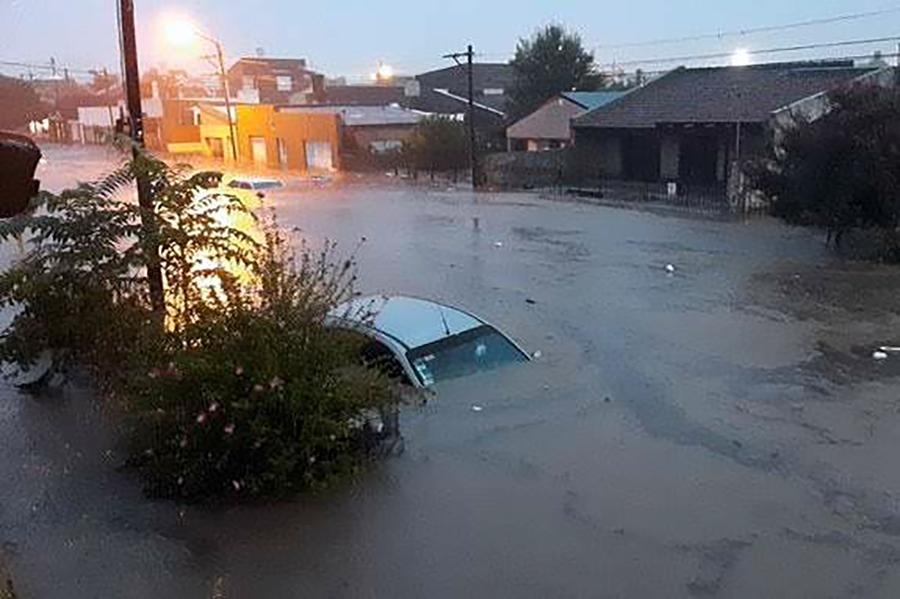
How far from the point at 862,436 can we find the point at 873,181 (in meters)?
12.1

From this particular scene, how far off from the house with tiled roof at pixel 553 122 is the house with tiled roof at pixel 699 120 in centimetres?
206

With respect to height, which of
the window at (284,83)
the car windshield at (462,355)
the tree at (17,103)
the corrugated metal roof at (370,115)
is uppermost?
the window at (284,83)

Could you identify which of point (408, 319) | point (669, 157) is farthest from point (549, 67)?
point (408, 319)

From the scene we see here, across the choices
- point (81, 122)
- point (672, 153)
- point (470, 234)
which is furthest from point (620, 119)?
point (81, 122)

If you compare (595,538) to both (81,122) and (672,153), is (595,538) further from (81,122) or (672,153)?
(81,122)

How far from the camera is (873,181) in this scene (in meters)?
20.5

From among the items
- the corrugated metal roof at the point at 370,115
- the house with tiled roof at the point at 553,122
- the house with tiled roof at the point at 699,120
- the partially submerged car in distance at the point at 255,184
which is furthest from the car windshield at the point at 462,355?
the corrugated metal roof at the point at 370,115

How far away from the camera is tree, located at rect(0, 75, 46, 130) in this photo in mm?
50156

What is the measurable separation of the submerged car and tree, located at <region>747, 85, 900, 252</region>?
1257cm

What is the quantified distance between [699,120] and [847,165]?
12155 mm

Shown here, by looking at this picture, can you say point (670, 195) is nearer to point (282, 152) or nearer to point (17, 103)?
point (282, 152)

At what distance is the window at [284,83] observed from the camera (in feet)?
273

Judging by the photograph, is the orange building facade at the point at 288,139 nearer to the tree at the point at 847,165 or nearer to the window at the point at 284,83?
the window at the point at 284,83

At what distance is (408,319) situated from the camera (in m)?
11.2
